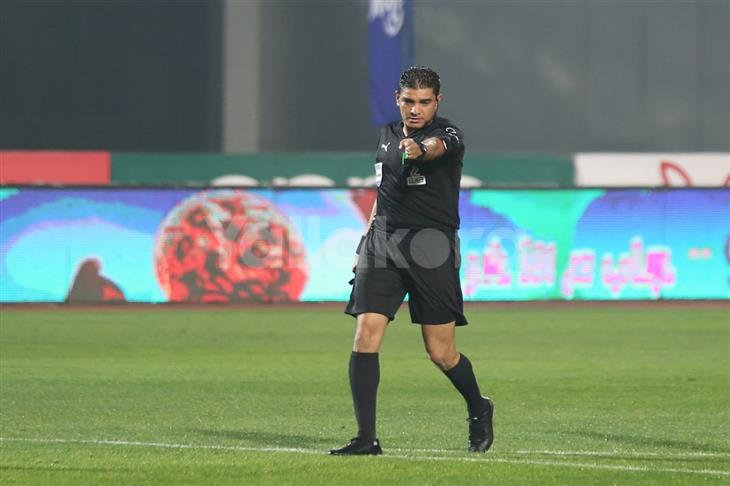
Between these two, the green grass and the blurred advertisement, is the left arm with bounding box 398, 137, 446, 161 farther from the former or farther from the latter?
the blurred advertisement

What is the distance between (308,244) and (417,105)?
61.8 ft

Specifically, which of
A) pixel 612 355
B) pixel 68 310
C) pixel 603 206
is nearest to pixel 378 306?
pixel 612 355

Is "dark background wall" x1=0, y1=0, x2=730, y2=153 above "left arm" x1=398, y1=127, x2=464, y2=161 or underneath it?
above

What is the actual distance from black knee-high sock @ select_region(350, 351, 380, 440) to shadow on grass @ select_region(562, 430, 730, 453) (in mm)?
1902

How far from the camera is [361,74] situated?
39.1 meters

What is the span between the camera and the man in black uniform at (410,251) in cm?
888

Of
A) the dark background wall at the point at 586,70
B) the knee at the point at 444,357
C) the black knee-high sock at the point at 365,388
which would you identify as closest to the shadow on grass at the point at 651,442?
the knee at the point at 444,357

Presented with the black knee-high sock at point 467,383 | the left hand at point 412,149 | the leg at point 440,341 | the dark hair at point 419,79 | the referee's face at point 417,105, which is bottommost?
the black knee-high sock at point 467,383

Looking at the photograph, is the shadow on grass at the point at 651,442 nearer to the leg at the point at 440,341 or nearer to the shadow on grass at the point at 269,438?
the leg at the point at 440,341

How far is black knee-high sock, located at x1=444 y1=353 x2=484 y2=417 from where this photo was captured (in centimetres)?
920

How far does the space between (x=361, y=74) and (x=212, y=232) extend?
12.6m

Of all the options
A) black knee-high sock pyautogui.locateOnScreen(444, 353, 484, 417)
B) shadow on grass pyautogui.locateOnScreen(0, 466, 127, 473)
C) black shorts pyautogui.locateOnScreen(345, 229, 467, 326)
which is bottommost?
shadow on grass pyautogui.locateOnScreen(0, 466, 127, 473)

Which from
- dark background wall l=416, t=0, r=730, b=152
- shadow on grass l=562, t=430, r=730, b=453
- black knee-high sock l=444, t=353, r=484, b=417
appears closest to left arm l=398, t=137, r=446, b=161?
black knee-high sock l=444, t=353, r=484, b=417

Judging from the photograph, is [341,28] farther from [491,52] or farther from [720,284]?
[720,284]
